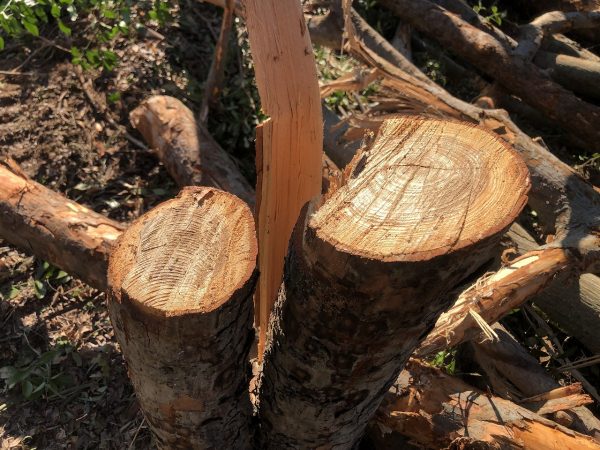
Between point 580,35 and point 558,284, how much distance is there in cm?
305

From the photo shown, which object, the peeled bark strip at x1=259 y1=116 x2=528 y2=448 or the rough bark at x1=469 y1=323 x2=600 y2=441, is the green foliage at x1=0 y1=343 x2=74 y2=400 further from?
the rough bark at x1=469 y1=323 x2=600 y2=441

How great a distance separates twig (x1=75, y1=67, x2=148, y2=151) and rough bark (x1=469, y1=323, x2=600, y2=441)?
93.2 inches

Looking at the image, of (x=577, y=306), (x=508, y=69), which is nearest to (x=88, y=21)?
(x=508, y=69)

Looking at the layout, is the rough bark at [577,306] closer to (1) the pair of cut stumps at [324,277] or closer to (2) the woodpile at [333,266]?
(2) the woodpile at [333,266]

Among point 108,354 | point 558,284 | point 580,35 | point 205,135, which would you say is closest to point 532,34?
point 580,35

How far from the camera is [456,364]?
119 inches

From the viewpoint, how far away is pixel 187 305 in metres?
1.41

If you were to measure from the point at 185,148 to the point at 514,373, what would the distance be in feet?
6.82

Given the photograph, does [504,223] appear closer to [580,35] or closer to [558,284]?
[558,284]

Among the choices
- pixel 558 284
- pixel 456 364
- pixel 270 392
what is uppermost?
pixel 270 392

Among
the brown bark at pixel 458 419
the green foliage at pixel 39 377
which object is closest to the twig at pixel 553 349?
the brown bark at pixel 458 419

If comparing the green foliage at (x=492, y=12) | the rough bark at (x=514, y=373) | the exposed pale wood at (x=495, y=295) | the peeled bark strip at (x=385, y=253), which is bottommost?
the rough bark at (x=514, y=373)

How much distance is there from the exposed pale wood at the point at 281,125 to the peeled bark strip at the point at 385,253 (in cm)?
62

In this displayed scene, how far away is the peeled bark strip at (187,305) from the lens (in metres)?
1.43
